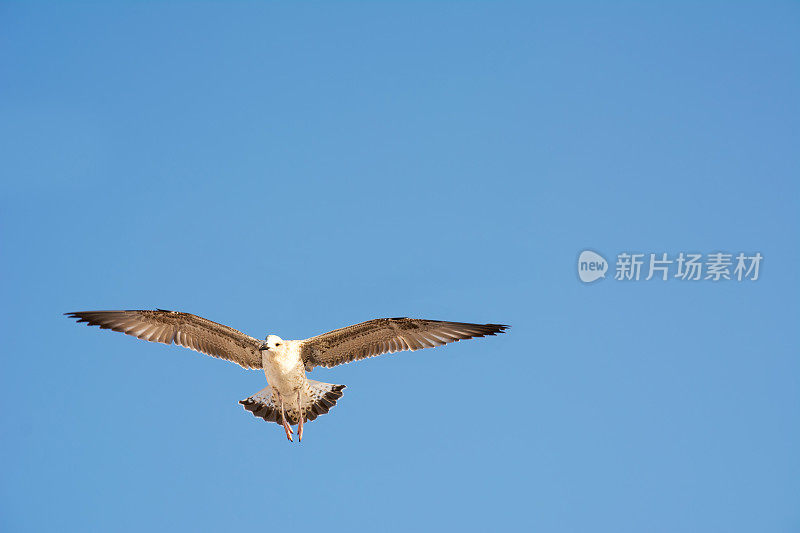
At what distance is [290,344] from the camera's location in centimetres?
2661

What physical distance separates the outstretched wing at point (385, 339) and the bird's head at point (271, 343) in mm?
422

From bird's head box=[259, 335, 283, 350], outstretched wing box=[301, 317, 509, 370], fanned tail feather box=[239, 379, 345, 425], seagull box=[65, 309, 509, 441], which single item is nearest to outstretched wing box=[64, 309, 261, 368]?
seagull box=[65, 309, 509, 441]

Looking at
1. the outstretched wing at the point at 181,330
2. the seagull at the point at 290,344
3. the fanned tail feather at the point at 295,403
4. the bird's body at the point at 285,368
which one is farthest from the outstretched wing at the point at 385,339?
the outstretched wing at the point at 181,330

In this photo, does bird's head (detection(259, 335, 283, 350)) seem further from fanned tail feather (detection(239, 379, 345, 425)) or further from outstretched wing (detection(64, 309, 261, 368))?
fanned tail feather (detection(239, 379, 345, 425))

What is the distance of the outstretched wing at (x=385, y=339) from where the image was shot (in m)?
26.7

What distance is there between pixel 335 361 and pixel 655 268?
5601 millimetres

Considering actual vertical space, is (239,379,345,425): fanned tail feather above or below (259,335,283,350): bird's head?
below

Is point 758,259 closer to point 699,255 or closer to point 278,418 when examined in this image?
point 699,255

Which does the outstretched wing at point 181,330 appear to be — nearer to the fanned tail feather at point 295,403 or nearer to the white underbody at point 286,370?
the white underbody at point 286,370

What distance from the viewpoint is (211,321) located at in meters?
26.4

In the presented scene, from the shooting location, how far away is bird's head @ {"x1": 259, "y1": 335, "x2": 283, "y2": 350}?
26.4 metres

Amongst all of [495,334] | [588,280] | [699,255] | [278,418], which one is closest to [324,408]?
[278,418]

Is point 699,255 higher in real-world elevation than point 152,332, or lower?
higher

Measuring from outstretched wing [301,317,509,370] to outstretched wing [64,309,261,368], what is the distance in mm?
928
